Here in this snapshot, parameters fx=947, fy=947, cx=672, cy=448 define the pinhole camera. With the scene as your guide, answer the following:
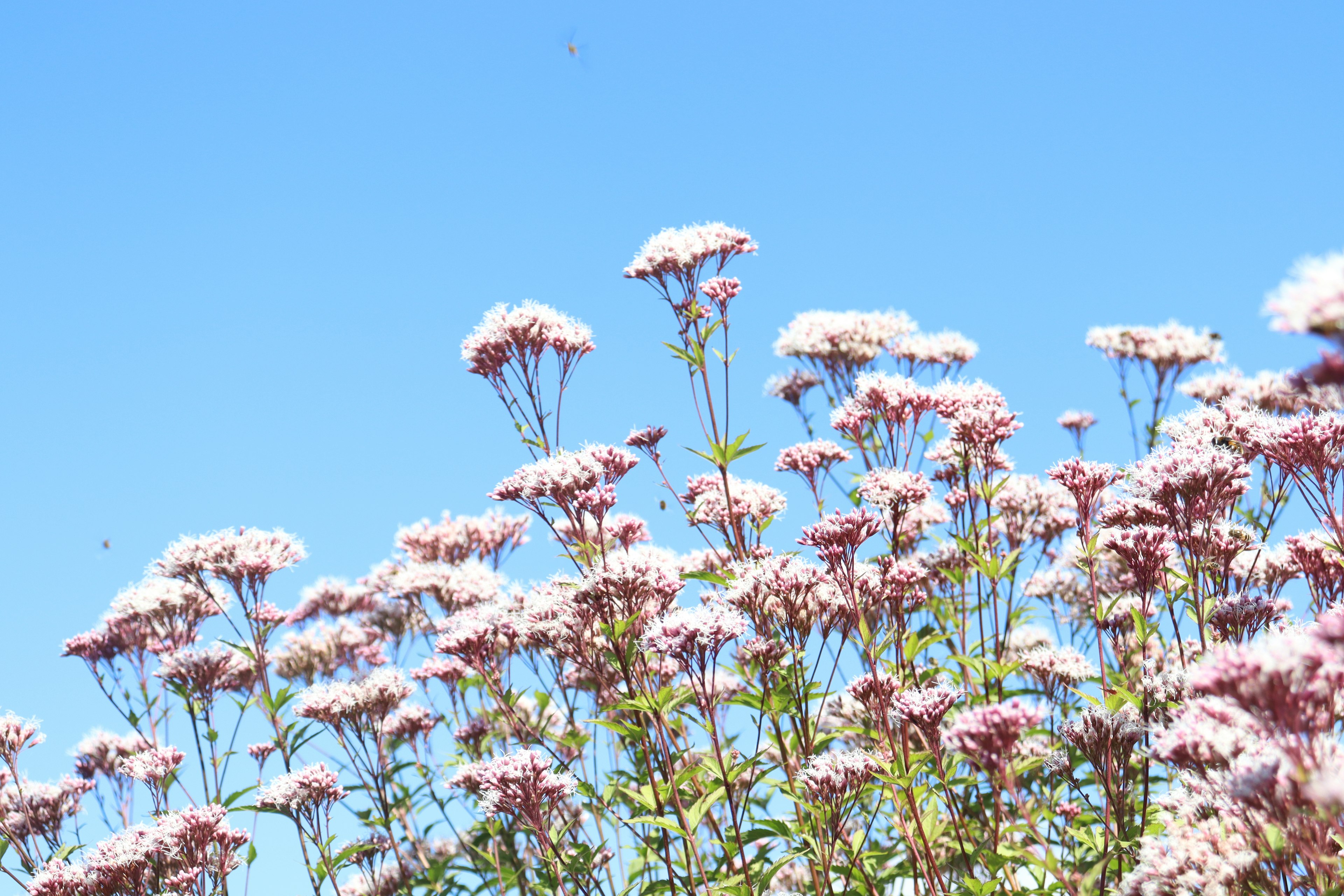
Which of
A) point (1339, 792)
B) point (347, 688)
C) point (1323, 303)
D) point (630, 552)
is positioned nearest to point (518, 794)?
point (630, 552)

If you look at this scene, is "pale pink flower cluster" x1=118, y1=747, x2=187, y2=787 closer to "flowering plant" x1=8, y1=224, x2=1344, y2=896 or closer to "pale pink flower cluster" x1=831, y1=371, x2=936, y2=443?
"flowering plant" x1=8, y1=224, x2=1344, y2=896

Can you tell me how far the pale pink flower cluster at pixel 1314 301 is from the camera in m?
2.56

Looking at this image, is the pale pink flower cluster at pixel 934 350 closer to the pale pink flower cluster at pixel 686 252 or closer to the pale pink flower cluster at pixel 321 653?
the pale pink flower cluster at pixel 686 252

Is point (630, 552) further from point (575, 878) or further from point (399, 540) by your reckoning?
point (399, 540)

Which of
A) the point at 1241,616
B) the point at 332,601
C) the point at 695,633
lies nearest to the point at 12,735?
the point at 332,601

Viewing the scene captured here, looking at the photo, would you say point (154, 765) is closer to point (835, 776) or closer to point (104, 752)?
point (104, 752)

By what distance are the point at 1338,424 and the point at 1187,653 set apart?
7.35ft

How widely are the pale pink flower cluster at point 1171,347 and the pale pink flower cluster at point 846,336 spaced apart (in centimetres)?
290

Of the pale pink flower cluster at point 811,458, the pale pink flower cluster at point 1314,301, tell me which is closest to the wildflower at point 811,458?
the pale pink flower cluster at point 811,458

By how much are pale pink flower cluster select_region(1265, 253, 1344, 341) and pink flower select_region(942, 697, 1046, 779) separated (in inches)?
82.7

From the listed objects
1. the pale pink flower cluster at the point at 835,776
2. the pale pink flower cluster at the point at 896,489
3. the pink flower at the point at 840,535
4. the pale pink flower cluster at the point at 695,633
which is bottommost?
the pale pink flower cluster at the point at 835,776

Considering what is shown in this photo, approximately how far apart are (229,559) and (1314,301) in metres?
8.77

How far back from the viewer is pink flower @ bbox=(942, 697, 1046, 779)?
414cm

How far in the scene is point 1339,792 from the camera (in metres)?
2.74
